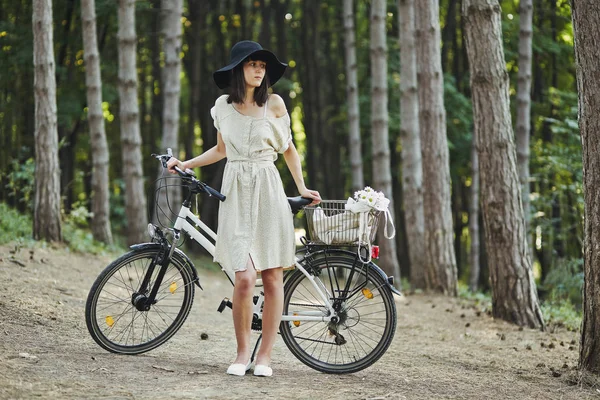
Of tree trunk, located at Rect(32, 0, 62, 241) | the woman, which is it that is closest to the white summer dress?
the woman

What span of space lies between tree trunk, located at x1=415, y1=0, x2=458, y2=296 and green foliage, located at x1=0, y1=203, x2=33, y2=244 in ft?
19.6

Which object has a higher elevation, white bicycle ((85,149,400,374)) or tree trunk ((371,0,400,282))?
tree trunk ((371,0,400,282))

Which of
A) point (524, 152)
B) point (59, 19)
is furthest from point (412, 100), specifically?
point (59, 19)

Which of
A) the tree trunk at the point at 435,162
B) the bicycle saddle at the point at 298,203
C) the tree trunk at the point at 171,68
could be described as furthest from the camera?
the tree trunk at the point at 171,68

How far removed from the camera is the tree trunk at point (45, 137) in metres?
11.6

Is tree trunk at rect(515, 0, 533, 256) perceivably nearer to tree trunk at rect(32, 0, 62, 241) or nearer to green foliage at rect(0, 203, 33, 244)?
tree trunk at rect(32, 0, 62, 241)

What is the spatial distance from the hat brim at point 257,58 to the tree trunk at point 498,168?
4.31 m

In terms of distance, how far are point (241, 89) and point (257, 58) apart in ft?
0.76

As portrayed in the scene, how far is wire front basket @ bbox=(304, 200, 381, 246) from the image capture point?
574cm

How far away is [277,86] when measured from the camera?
70.9ft

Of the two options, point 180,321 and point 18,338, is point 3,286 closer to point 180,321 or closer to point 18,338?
point 18,338

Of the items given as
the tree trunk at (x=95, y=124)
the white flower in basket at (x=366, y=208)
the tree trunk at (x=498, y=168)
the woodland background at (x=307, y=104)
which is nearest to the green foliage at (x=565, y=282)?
the woodland background at (x=307, y=104)

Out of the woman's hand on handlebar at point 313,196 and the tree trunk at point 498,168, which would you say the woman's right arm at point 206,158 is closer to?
the woman's hand on handlebar at point 313,196

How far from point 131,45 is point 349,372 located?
9.73m
